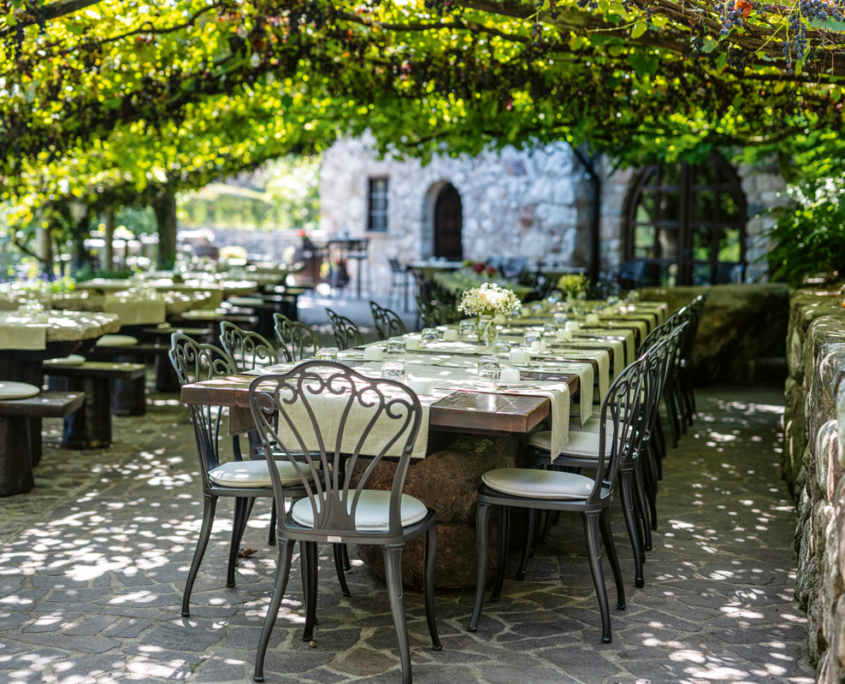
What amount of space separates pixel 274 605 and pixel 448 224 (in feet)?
51.9

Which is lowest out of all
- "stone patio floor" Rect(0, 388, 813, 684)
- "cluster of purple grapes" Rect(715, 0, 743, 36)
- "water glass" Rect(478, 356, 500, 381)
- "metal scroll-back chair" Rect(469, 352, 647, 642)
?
"stone patio floor" Rect(0, 388, 813, 684)

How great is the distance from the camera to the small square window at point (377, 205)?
19.1 meters

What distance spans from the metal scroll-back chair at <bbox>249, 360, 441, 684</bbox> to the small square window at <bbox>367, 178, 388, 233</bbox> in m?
16.3

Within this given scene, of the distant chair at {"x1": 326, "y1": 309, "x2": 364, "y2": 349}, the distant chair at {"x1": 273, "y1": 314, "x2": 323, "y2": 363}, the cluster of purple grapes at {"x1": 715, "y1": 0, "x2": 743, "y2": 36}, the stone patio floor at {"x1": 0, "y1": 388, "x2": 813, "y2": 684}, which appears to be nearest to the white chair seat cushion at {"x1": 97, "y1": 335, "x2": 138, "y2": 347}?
the stone patio floor at {"x1": 0, "y1": 388, "x2": 813, "y2": 684}

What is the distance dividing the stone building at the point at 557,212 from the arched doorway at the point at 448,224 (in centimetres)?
2

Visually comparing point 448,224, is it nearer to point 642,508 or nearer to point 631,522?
point 642,508

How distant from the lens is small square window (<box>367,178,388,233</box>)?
19078 mm

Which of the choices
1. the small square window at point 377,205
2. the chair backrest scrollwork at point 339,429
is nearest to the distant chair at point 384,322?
the chair backrest scrollwork at point 339,429

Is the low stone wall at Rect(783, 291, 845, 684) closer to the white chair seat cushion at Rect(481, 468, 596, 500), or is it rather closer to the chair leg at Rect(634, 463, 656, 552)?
the chair leg at Rect(634, 463, 656, 552)

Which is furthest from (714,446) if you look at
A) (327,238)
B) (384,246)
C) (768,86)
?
(327,238)

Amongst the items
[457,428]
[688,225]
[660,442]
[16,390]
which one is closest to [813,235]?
[660,442]

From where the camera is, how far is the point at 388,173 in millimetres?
18641

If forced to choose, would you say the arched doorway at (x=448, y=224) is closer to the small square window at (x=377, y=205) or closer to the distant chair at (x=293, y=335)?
the small square window at (x=377, y=205)

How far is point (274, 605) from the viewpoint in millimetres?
2758
